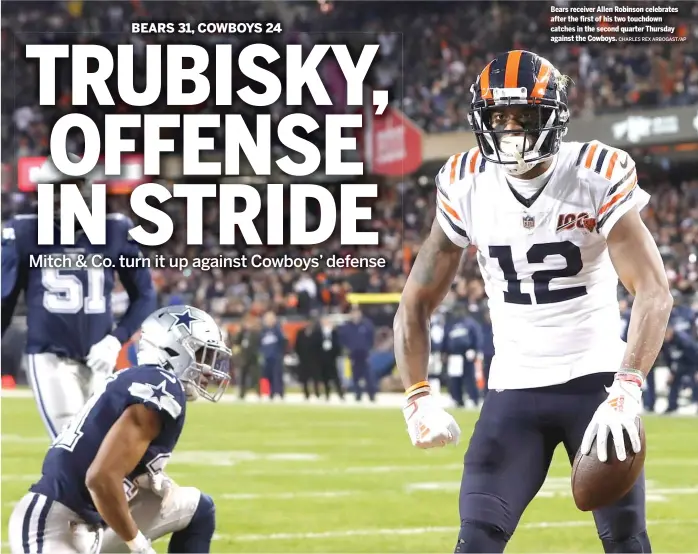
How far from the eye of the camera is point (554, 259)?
10.9ft

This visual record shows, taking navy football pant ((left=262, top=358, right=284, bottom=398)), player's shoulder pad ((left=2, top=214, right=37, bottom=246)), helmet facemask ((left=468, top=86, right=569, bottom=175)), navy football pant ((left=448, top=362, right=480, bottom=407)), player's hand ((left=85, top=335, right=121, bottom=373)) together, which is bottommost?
navy football pant ((left=262, top=358, right=284, bottom=398))

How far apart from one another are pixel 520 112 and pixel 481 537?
3.60ft

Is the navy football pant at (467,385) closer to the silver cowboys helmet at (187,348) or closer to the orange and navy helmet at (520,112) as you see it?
the silver cowboys helmet at (187,348)

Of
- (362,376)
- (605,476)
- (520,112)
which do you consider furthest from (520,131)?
(362,376)

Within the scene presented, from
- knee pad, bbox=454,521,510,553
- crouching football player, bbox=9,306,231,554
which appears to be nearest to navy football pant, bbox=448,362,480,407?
crouching football player, bbox=9,306,231,554

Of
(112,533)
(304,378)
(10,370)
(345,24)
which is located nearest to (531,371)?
(112,533)

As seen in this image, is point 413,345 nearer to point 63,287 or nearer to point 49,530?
point 49,530

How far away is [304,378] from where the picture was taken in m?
16.3

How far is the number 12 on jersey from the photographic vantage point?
3322 millimetres

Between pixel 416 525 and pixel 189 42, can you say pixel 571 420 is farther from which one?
pixel 189 42

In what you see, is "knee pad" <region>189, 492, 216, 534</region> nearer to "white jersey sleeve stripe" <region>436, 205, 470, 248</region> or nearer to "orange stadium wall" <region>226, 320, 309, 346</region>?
"white jersey sleeve stripe" <region>436, 205, 470, 248</region>

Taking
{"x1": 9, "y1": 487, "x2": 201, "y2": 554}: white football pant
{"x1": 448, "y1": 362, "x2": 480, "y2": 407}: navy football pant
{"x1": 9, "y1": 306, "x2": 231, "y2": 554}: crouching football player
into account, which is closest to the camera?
{"x1": 9, "y1": 306, "x2": 231, "y2": 554}: crouching football player

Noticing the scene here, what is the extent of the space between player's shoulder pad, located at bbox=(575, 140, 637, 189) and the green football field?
2.47 m

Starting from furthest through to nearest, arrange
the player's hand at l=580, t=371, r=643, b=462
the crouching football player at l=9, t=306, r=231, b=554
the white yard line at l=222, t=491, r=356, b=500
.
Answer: the white yard line at l=222, t=491, r=356, b=500
the crouching football player at l=9, t=306, r=231, b=554
the player's hand at l=580, t=371, r=643, b=462
